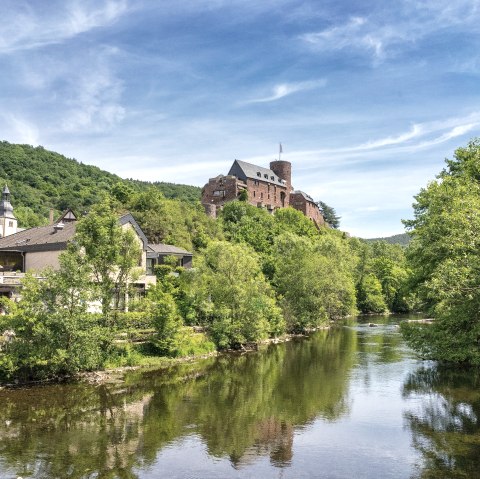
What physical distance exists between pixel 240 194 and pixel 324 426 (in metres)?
81.0

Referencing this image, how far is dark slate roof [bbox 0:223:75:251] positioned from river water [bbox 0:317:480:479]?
15.3 meters

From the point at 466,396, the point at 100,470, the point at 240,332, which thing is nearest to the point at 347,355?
the point at 240,332

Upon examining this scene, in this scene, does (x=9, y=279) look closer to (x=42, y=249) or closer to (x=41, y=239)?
(x=42, y=249)

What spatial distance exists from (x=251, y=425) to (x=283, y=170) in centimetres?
9881

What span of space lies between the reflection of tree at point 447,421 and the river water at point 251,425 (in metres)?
0.07

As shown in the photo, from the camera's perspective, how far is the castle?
336ft

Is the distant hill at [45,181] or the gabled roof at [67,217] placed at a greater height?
the distant hill at [45,181]

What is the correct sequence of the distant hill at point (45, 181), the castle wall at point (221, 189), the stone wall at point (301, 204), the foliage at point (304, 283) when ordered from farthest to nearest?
1. the stone wall at point (301, 204)
2. the distant hill at point (45, 181)
3. the castle wall at point (221, 189)
4. the foliage at point (304, 283)

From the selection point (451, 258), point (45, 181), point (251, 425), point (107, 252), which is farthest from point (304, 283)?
point (45, 181)

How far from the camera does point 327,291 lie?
65.1 meters

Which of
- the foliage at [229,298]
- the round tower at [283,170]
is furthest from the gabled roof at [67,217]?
the round tower at [283,170]

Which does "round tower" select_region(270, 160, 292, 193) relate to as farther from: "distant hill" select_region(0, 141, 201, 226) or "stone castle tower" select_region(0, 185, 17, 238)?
"stone castle tower" select_region(0, 185, 17, 238)

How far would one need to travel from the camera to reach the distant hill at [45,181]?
110 meters

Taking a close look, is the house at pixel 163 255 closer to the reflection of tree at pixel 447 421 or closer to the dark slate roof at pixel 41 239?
the dark slate roof at pixel 41 239
